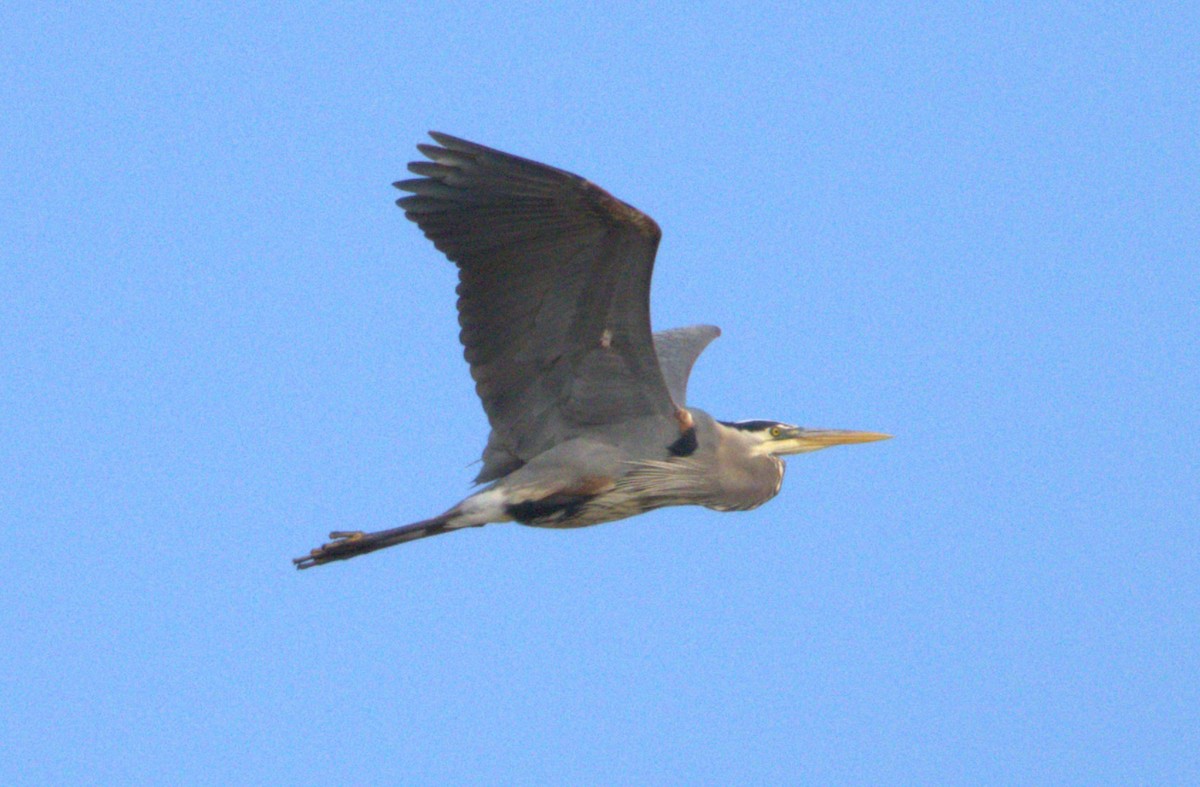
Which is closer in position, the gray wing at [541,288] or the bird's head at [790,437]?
the gray wing at [541,288]

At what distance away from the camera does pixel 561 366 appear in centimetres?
656

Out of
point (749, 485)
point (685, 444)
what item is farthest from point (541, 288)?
point (749, 485)

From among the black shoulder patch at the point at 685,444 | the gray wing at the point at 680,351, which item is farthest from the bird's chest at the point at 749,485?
the gray wing at the point at 680,351

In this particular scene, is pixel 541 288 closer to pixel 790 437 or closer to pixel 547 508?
pixel 547 508

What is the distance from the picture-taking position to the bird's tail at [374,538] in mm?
A: 6707

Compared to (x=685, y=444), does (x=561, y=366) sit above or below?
above

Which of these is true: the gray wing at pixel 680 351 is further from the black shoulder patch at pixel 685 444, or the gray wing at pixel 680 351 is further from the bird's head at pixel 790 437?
the black shoulder patch at pixel 685 444

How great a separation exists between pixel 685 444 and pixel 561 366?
68cm

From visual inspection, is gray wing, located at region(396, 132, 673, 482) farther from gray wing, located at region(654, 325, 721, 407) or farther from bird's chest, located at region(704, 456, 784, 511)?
gray wing, located at region(654, 325, 721, 407)

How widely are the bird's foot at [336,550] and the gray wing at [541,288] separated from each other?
71 centimetres

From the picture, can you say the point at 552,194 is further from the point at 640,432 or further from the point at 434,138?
the point at 640,432

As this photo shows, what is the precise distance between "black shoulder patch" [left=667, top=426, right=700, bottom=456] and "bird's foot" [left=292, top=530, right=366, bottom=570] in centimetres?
131

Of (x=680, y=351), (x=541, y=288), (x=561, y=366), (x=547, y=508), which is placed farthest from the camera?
(x=680, y=351)

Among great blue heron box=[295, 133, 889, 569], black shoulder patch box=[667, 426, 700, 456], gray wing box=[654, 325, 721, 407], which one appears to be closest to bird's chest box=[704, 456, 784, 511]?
great blue heron box=[295, 133, 889, 569]
